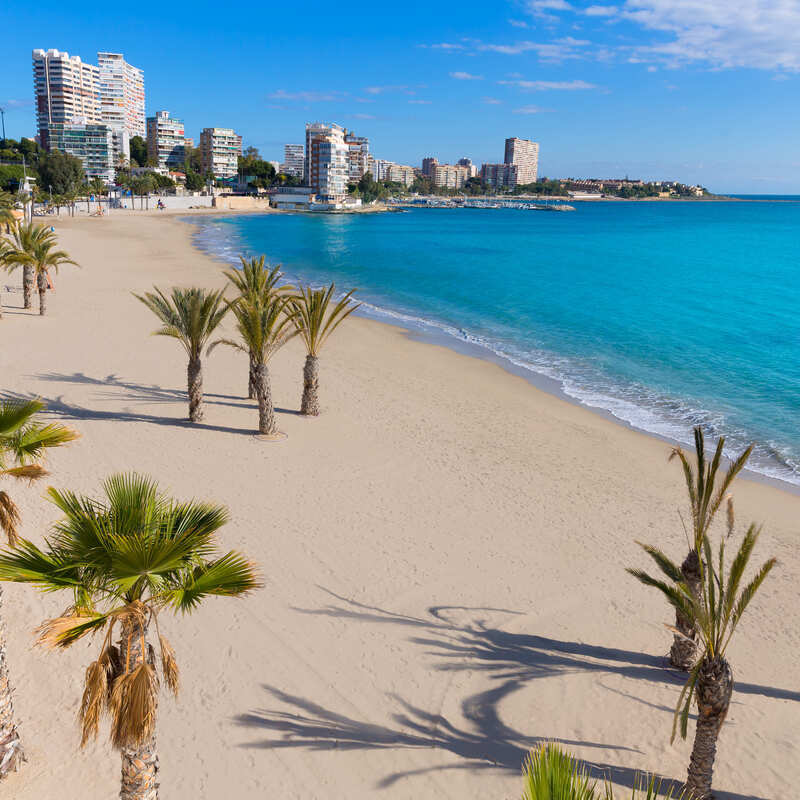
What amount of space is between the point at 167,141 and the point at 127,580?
8183 inches

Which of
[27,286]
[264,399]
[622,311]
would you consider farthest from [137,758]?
[622,311]

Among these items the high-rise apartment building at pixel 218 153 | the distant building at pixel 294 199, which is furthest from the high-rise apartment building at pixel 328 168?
the high-rise apartment building at pixel 218 153

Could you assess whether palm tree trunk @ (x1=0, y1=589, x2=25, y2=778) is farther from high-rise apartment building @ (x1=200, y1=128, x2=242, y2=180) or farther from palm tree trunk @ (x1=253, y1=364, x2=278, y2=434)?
high-rise apartment building @ (x1=200, y1=128, x2=242, y2=180)

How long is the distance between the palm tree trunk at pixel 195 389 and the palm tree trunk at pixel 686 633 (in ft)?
34.0

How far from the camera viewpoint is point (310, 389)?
15672 mm

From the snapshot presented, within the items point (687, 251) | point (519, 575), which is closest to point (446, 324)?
point (519, 575)

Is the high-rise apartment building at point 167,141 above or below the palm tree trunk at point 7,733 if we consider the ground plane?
above

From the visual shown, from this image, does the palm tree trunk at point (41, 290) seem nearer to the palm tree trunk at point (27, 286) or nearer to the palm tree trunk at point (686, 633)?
the palm tree trunk at point (27, 286)

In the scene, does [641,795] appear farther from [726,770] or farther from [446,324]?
[446,324]

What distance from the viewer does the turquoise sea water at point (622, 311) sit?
64.3 feet

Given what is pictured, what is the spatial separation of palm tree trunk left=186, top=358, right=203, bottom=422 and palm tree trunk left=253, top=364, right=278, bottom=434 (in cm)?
122

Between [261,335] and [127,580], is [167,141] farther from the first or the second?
[127,580]

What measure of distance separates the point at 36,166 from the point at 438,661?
373 ft

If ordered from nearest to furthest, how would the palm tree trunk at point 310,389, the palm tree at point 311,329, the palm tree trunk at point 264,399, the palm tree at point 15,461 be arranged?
the palm tree at point 15,461
the palm tree trunk at point 264,399
the palm tree at point 311,329
the palm tree trunk at point 310,389
